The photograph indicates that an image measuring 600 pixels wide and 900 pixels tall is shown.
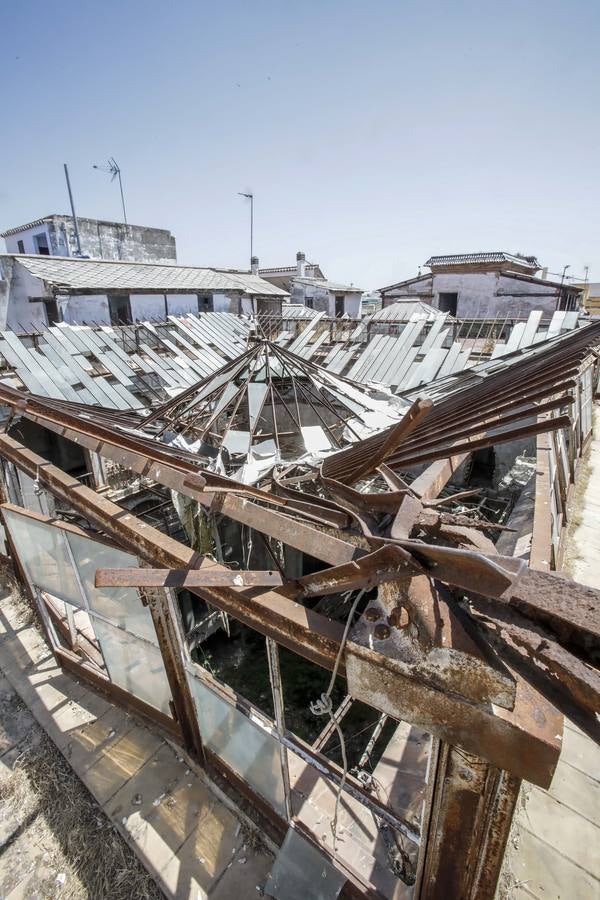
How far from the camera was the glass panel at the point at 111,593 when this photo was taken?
165 inches

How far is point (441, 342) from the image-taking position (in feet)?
41.9

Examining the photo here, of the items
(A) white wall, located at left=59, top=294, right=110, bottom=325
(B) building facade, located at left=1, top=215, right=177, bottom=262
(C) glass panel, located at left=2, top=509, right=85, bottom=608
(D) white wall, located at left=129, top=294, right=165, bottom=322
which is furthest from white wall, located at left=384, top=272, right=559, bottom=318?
(C) glass panel, located at left=2, top=509, right=85, bottom=608

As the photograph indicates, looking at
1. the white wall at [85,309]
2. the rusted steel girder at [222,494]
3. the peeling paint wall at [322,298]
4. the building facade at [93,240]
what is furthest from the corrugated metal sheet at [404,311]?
the rusted steel girder at [222,494]

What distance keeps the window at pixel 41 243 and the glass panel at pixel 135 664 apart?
30.8 m

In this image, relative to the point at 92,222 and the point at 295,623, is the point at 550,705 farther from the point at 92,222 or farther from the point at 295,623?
the point at 92,222

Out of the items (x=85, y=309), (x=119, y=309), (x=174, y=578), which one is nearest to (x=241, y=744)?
(x=174, y=578)

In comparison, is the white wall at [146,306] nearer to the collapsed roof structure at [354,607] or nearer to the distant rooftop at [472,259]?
the collapsed roof structure at [354,607]

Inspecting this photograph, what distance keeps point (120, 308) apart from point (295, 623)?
731 inches

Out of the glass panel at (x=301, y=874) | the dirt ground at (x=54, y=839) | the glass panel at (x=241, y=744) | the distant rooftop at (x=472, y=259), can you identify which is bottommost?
the dirt ground at (x=54, y=839)

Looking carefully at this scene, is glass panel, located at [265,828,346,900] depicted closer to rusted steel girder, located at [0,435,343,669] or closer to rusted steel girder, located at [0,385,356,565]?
rusted steel girder, located at [0,435,343,669]

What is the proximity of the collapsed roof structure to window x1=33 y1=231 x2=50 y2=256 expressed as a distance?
27.2 meters

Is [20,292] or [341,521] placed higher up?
[20,292]

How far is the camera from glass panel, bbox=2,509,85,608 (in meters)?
4.98

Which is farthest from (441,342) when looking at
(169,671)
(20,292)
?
(20,292)
